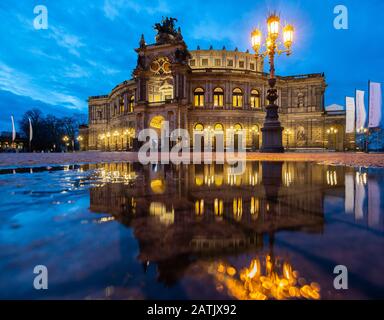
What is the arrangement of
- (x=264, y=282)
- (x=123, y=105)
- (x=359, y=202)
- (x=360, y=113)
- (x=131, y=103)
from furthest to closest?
(x=123, y=105)
(x=131, y=103)
(x=360, y=113)
(x=359, y=202)
(x=264, y=282)

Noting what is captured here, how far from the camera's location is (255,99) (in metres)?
36.8

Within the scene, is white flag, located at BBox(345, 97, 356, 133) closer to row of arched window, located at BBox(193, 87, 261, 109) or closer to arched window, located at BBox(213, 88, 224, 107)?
row of arched window, located at BBox(193, 87, 261, 109)

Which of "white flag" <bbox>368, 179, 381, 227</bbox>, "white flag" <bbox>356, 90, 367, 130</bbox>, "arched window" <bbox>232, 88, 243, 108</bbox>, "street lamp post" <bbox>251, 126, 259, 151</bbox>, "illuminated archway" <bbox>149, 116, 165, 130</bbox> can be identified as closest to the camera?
"white flag" <bbox>368, 179, 381, 227</bbox>

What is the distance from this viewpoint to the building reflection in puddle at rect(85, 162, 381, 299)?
1110mm

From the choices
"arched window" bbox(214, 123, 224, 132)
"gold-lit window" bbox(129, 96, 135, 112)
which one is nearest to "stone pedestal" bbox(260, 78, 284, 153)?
"arched window" bbox(214, 123, 224, 132)

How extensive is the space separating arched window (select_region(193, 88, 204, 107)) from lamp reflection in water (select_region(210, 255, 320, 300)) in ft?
116

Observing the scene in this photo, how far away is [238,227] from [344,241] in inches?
28.4

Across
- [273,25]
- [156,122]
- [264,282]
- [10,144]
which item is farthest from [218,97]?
[10,144]

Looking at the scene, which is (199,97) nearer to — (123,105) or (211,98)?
(211,98)

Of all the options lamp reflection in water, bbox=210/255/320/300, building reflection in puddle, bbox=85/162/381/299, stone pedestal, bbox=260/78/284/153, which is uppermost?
stone pedestal, bbox=260/78/284/153

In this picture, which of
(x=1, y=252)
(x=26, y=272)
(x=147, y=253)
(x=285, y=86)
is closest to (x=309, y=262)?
(x=147, y=253)

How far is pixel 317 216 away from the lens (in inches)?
80.6

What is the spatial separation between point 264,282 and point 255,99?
3860 cm

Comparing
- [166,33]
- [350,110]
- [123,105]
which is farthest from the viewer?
[123,105]
